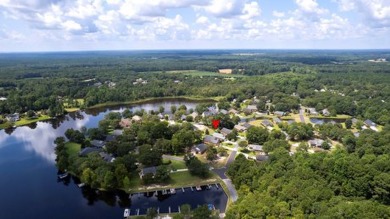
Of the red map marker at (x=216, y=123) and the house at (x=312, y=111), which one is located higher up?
the red map marker at (x=216, y=123)

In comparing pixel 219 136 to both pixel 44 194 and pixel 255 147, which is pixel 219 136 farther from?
pixel 44 194

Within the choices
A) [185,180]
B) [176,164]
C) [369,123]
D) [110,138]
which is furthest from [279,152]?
[369,123]

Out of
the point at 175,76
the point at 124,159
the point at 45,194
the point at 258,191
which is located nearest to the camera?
the point at 258,191

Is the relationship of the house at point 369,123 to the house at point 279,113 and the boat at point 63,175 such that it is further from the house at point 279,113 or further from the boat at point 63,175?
the boat at point 63,175

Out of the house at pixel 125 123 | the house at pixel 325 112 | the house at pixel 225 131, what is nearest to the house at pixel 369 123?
the house at pixel 325 112

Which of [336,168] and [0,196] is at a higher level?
[336,168]

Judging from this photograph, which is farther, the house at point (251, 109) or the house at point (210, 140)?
the house at point (251, 109)

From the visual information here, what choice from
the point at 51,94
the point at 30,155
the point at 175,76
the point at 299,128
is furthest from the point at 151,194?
the point at 175,76

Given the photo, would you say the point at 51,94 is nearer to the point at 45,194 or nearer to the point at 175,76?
the point at 175,76
